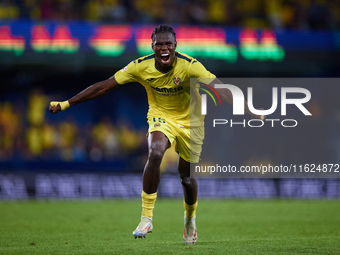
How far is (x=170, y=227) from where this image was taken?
10.0 m

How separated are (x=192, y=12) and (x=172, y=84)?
12.7 metres

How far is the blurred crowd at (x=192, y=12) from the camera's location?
18250 millimetres

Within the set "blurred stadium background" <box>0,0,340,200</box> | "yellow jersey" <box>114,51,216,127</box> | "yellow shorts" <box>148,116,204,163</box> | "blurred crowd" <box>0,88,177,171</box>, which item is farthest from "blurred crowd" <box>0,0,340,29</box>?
"yellow shorts" <box>148,116,204,163</box>

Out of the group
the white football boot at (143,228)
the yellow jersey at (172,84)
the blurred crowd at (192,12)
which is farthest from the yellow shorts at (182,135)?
the blurred crowd at (192,12)

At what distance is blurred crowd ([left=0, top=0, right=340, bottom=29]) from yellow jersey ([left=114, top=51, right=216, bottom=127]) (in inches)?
446

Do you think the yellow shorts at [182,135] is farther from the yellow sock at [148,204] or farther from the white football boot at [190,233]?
the white football boot at [190,233]

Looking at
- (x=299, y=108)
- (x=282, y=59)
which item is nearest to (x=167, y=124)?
(x=282, y=59)

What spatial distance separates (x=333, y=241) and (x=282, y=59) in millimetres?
11521

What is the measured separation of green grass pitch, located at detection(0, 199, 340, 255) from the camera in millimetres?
6773

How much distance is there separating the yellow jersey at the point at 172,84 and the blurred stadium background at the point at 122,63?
31.4 feet

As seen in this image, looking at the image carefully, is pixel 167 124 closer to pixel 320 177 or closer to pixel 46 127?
pixel 320 177

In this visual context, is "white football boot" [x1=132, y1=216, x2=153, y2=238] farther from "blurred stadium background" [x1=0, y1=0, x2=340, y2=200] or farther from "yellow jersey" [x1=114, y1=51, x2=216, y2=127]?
"blurred stadium background" [x1=0, y1=0, x2=340, y2=200]

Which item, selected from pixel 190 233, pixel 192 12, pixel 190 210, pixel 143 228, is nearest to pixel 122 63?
pixel 192 12

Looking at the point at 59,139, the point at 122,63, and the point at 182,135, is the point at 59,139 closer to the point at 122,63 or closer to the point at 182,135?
the point at 122,63
